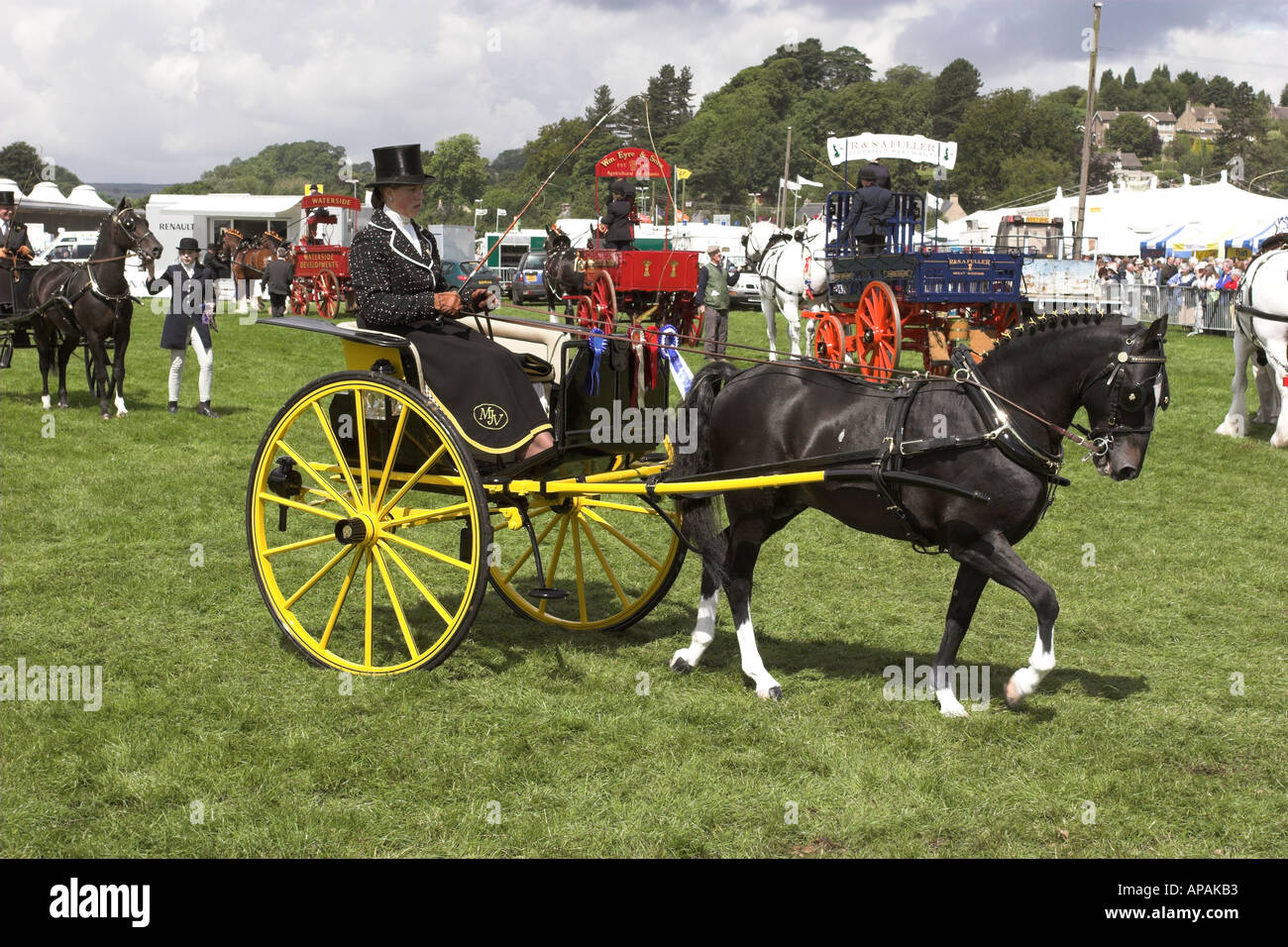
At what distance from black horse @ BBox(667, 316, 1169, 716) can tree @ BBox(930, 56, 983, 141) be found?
140 meters

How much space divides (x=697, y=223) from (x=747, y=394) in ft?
146

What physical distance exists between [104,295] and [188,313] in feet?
3.37

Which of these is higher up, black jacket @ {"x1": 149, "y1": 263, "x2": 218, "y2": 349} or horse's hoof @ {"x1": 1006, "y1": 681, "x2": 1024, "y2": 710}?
black jacket @ {"x1": 149, "y1": 263, "x2": 218, "y2": 349}

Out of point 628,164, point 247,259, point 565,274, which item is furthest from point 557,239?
point 247,259

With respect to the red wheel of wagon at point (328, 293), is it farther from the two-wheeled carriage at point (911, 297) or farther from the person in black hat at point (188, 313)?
the two-wheeled carriage at point (911, 297)

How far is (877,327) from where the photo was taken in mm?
15922

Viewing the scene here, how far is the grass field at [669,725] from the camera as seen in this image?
15.3 feet

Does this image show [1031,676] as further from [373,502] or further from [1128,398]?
[373,502]

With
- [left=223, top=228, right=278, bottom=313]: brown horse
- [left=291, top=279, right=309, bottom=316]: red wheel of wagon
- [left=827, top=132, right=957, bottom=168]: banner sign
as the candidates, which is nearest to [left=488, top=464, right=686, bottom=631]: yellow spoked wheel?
[left=827, top=132, right=957, bottom=168]: banner sign

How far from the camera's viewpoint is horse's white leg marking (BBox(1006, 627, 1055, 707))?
18.2ft

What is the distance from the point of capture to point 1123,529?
1002 cm

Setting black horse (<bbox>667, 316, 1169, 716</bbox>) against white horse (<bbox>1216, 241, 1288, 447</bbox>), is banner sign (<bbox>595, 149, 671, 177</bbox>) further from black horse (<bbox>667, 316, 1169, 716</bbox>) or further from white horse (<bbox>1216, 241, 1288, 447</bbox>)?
black horse (<bbox>667, 316, 1169, 716</bbox>)

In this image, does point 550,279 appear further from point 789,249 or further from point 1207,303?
point 1207,303

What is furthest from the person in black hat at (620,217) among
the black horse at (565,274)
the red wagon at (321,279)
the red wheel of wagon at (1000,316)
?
the red wagon at (321,279)
